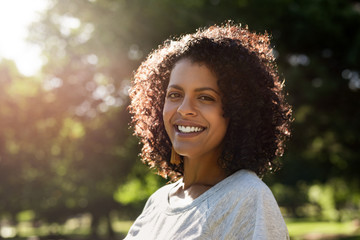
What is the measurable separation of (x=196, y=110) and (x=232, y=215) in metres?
0.50

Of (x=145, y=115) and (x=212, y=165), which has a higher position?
(x=145, y=115)

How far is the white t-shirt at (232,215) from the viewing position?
1548 millimetres

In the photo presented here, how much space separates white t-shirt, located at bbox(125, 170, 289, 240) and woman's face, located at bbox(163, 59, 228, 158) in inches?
8.6

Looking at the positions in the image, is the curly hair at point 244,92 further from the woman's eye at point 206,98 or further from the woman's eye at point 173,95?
the woman's eye at point 173,95

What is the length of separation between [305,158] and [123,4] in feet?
32.0

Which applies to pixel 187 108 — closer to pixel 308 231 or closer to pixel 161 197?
pixel 161 197

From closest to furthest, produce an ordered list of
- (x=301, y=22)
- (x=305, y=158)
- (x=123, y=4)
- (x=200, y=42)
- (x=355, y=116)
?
1. (x=200, y=42)
2. (x=123, y=4)
3. (x=301, y=22)
4. (x=355, y=116)
5. (x=305, y=158)

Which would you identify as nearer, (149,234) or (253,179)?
(253,179)

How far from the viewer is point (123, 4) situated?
11586 millimetres

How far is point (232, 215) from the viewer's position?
1590 millimetres

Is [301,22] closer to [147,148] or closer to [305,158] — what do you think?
[305,158]

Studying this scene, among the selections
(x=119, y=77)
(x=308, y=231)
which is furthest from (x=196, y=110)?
(x=308, y=231)

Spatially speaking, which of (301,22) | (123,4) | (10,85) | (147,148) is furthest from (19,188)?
(147,148)

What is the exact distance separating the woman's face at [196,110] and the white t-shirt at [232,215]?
8.6 inches
